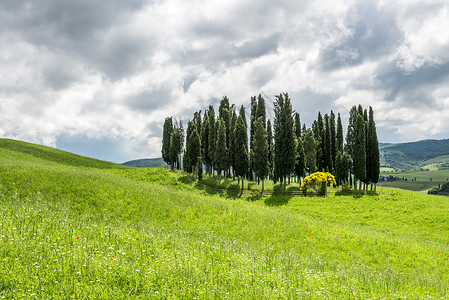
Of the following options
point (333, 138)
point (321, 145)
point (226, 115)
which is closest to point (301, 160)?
point (321, 145)

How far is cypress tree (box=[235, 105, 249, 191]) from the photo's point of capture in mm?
55781

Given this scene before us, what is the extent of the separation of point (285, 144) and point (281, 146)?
1.14m

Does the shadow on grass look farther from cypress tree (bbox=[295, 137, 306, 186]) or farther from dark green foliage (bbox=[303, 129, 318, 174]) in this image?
dark green foliage (bbox=[303, 129, 318, 174])

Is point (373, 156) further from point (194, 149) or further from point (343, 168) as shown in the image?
point (194, 149)

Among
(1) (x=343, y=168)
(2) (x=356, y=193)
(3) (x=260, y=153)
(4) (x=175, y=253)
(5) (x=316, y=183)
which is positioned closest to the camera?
(4) (x=175, y=253)

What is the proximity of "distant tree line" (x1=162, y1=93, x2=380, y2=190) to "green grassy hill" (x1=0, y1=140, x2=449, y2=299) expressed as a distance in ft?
91.4

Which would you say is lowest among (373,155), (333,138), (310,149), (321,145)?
(373,155)

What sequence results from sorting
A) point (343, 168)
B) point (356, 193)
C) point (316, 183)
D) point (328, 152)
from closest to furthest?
point (316, 183) → point (356, 193) → point (343, 168) → point (328, 152)

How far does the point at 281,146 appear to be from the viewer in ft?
184

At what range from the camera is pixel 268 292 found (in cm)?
834

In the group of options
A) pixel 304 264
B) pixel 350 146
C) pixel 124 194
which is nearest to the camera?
pixel 304 264

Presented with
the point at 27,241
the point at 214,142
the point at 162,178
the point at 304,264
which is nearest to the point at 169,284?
the point at 27,241

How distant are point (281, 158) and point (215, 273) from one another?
47.3m

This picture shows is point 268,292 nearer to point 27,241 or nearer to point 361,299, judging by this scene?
point 361,299
